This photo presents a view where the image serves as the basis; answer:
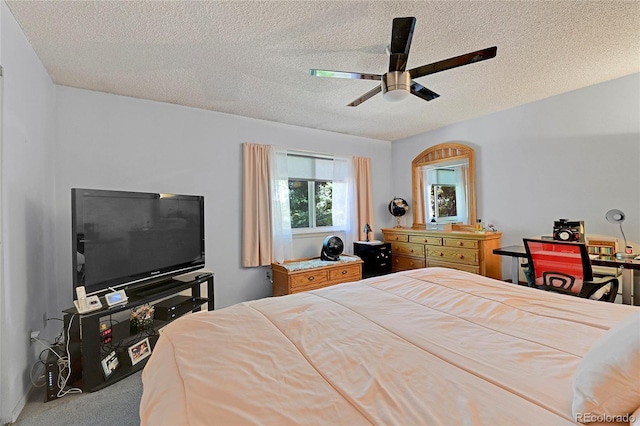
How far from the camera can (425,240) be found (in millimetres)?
4047

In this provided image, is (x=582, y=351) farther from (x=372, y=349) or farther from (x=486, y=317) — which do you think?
(x=372, y=349)

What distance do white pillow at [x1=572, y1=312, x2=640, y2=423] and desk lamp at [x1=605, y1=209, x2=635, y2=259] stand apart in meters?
2.52

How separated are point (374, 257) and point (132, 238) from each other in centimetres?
311

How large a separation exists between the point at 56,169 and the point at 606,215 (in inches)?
206

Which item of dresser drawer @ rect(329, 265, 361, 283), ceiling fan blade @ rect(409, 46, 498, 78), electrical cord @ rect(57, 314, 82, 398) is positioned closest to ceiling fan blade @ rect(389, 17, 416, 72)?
ceiling fan blade @ rect(409, 46, 498, 78)

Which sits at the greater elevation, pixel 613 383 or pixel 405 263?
pixel 613 383

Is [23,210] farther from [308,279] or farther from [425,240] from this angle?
[425,240]

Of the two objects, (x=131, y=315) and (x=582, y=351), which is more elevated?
(x=582, y=351)

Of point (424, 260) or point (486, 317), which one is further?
point (424, 260)

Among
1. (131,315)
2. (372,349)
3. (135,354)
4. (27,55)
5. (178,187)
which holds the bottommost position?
(135,354)

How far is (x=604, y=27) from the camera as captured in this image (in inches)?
75.9

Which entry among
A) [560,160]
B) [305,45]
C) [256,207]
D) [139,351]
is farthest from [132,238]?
[560,160]

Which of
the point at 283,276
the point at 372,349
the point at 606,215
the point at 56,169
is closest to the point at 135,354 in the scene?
the point at 283,276

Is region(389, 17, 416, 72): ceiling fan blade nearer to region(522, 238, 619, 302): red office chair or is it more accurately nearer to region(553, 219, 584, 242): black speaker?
region(522, 238, 619, 302): red office chair
